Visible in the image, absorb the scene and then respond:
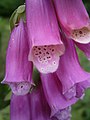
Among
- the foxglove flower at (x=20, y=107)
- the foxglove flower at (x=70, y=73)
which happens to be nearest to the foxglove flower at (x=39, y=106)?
the foxglove flower at (x=20, y=107)

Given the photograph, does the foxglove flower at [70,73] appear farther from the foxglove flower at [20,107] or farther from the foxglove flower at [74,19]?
the foxglove flower at [20,107]

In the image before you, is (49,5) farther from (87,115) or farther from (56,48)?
(87,115)

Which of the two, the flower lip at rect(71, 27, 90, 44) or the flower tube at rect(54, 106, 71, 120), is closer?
the flower lip at rect(71, 27, 90, 44)

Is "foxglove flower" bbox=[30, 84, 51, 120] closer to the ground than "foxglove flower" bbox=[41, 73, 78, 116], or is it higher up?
closer to the ground

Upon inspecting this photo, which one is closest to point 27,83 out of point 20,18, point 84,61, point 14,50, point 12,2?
point 14,50

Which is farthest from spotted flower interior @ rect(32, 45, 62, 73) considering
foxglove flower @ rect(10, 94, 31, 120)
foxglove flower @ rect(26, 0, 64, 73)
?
foxglove flower @ rect(10, 94, 31, 120)

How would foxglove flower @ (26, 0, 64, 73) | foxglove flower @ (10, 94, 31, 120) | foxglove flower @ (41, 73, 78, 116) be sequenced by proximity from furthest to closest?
foxglove flower @ (10, 94, 31, 120) < foxglove flower @ (41, 73, 78, 116) < foxglove flower @ (26, 0, 64, 73)

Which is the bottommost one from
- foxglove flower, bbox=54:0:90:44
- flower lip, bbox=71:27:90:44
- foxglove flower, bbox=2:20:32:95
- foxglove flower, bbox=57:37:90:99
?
foxglove flower, bbox=57:37:90:99

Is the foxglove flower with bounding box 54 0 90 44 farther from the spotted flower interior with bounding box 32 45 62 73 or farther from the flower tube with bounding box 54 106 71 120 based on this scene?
the flower tube with bounding box 54 106 71 120
